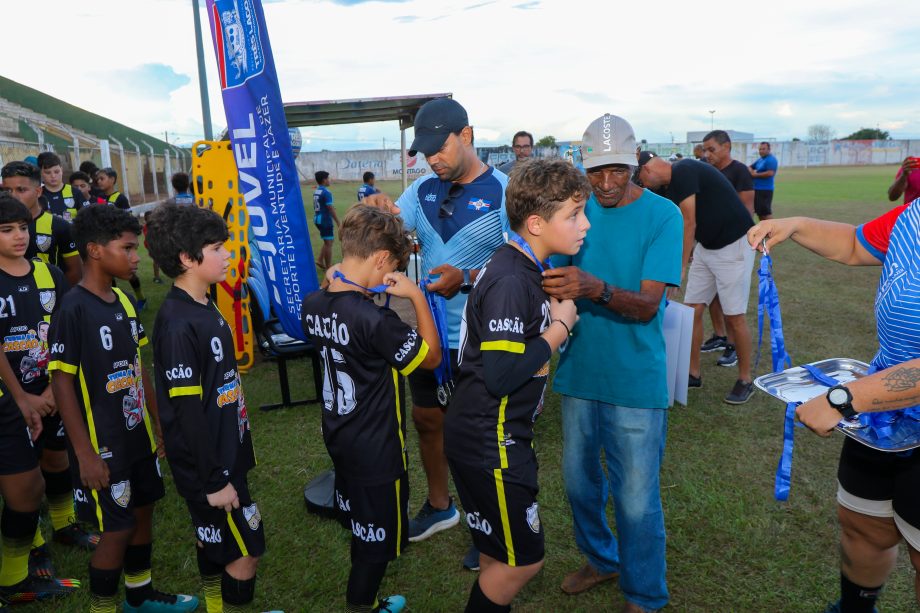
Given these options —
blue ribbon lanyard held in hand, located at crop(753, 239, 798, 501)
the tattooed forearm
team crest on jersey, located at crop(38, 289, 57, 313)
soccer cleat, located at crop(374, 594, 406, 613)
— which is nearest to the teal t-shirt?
blue ribbon lanyard held in hand, located at crop(753, 239, 798, 501)

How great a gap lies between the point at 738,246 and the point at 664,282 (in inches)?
149

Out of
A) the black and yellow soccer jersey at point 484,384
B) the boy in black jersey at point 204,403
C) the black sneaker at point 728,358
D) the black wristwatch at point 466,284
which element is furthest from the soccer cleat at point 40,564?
the black sneaker at point 728,358

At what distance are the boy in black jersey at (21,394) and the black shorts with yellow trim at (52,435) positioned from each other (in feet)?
0.73

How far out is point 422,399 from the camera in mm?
3684

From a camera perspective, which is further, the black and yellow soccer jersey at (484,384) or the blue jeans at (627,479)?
the blue jeans at (627,479)

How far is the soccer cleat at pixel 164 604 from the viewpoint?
10.1 feet

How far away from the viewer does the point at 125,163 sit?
24.7 m

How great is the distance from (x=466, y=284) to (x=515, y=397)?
42.5 inches

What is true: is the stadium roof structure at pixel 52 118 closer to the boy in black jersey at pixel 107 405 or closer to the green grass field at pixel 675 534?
the green grass field at pixel 675 534

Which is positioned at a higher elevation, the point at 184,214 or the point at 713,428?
the point at 184,214

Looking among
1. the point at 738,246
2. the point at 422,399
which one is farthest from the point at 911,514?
the point at 738,246

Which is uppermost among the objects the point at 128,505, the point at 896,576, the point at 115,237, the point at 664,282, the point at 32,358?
the point at 115,237

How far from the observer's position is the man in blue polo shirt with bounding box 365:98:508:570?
3217mm

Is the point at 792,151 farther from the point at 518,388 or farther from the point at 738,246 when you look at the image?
the point at 518,388
